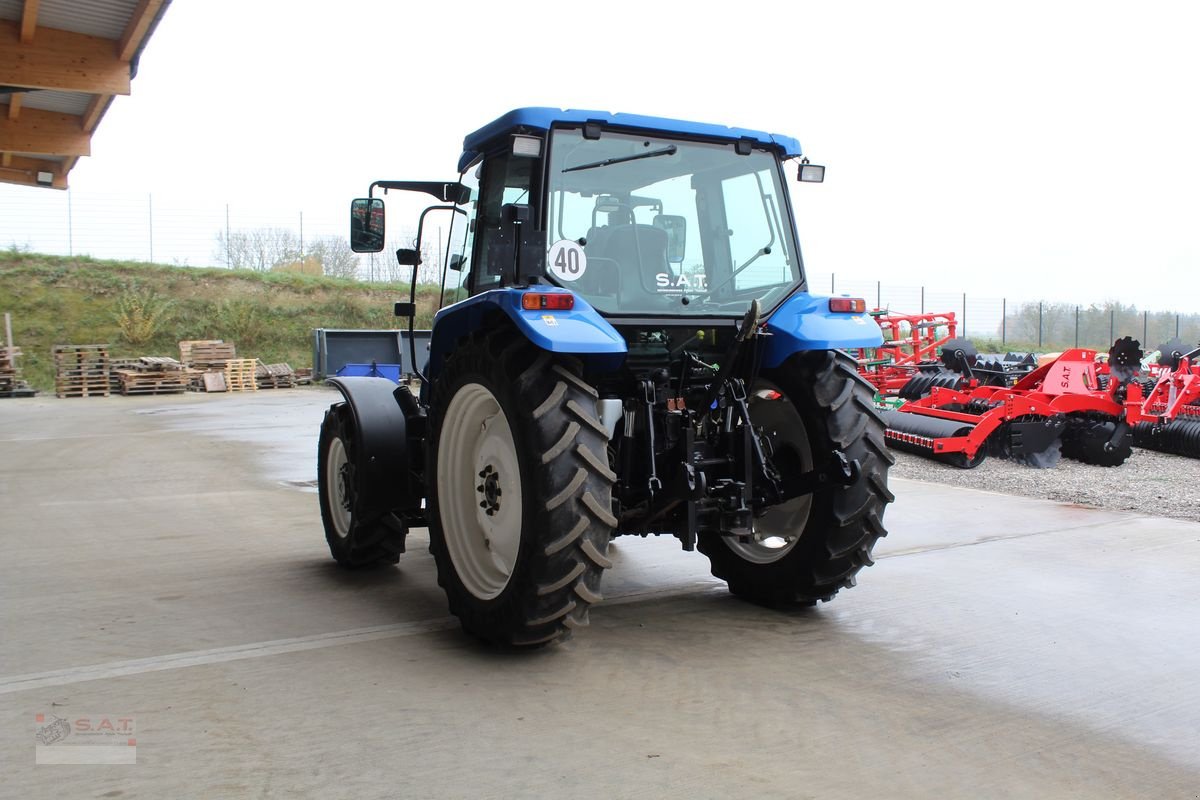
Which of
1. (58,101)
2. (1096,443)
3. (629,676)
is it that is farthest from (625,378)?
(58,101)

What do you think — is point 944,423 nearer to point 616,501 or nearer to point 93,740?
point 616,501

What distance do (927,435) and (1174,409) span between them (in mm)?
3578

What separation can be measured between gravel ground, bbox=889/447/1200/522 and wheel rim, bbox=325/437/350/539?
242 inches

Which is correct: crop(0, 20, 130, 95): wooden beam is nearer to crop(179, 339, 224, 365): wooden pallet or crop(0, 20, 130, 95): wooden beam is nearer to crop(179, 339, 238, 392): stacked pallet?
crop(179, 339, 238, 392): stacked pallet

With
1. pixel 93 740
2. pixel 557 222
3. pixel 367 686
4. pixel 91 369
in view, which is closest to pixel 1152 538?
pixel 557 222

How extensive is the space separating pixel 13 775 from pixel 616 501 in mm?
2443

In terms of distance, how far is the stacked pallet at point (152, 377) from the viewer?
24344mm

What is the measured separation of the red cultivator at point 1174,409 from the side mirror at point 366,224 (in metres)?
9.70

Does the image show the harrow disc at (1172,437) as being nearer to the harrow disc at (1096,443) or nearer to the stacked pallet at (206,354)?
the harrow disc at (1096,443)

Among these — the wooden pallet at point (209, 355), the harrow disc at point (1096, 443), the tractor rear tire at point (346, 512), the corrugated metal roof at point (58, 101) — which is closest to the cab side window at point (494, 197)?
the tractor rear tire at point (346, 512)

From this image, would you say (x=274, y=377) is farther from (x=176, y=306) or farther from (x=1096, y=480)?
(x=1096, y=480)

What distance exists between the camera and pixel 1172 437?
11.6 m

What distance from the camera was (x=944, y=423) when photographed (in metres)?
10.7

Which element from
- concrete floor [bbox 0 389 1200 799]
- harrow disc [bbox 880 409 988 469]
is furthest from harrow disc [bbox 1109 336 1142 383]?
concrete floor [bbox 0 389 1200 799]
